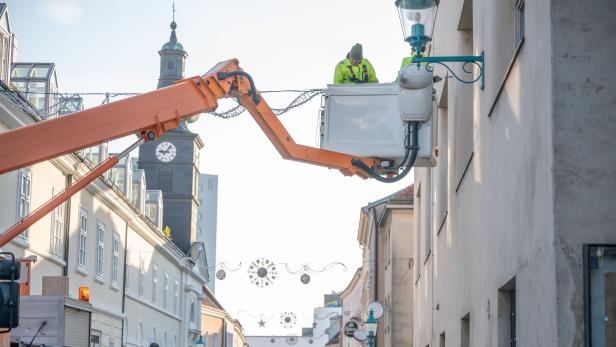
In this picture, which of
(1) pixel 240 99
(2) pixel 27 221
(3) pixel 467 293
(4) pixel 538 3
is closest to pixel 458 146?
(3) pixel 467 293

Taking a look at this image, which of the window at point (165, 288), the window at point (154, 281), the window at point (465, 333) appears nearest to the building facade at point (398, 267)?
the window at point (154, 281)

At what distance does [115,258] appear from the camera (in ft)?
133

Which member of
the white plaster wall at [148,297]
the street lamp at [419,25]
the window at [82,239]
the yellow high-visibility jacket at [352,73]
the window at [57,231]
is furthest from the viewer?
the white plaster wall at [148,297]

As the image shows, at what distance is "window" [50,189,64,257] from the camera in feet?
97.7

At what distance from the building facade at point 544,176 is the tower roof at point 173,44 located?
6627 centimetres

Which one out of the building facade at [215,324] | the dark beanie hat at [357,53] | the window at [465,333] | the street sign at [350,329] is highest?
the dark beanie hat at [357,53]

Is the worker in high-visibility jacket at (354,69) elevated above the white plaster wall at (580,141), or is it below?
Result: above

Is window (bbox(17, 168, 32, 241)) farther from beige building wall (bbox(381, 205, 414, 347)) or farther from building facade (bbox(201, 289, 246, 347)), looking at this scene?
building facade (bbox(201, 289, 246, 347))

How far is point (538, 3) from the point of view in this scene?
7.37m

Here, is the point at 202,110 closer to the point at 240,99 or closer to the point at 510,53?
the point at 240,99

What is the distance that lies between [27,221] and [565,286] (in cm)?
943

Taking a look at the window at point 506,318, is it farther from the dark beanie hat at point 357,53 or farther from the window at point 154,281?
the window at point 154,281

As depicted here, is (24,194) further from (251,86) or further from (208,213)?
(208,213)

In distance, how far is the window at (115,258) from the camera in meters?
39.8
